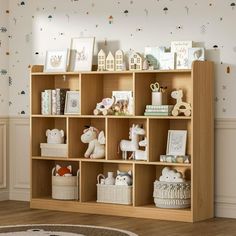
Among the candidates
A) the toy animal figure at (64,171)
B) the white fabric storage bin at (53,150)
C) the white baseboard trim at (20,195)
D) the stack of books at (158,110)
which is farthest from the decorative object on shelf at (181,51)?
the white baseboard trim at (20,195)

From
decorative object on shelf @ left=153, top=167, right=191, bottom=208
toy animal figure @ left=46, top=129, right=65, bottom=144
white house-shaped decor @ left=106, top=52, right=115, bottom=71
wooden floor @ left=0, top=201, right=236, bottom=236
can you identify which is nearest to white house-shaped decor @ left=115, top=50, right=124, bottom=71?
white house-shaped decor @ left=106, top=52, right=115, bottom=71

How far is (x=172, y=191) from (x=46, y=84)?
152 centimetres

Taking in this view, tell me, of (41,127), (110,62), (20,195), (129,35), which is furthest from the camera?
(20,195)

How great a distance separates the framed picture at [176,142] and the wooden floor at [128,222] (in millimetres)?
547

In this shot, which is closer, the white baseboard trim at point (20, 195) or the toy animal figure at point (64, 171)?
the toy animal figure at point (64, 171)

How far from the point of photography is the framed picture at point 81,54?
5.95 m

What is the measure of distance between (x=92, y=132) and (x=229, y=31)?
4.47 feet

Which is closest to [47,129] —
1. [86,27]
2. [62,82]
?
[62,82]

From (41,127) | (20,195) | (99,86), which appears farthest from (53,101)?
(20,195)

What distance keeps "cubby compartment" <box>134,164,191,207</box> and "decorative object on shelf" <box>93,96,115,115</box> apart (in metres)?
0.50

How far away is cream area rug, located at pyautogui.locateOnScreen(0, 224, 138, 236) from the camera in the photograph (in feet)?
16.0

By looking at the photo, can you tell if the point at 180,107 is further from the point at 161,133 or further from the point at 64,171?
the point at 64,171

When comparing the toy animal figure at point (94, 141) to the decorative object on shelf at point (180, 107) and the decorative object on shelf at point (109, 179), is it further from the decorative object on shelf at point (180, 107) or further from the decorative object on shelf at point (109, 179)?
the decorative object on shelf at point (180, 107)

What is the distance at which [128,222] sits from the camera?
5.38 meters
